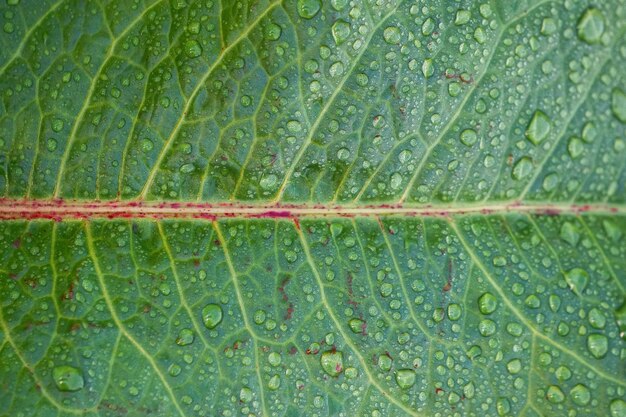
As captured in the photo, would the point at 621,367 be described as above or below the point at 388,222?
below

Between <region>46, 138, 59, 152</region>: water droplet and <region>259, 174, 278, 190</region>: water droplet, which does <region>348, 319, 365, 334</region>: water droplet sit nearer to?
<region>259, 174, 278, 190</region>: water droplet

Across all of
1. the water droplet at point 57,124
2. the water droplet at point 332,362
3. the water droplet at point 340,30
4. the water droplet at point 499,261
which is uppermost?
the water droplet at point 340,30

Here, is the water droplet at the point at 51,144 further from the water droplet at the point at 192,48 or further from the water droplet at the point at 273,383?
the water droplet at the point at 273,383

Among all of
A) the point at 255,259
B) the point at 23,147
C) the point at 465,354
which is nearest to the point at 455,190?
the point at 465,354

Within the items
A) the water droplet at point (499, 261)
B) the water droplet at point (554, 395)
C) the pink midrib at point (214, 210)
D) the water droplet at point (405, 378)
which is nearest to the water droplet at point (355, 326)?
the water droplet at point (405, 378)

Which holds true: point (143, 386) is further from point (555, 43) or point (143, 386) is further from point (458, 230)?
point (555, 43)

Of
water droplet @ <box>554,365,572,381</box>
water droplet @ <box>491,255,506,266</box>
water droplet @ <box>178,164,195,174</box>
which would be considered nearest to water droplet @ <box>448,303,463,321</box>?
water droplet @ <box>491,255,506,266</box>
